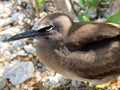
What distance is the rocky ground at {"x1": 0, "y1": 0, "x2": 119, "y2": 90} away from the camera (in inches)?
127

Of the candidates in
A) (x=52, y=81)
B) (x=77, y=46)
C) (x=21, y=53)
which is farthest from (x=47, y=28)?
(x=21, y=53)

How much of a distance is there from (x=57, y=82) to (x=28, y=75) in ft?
0.76

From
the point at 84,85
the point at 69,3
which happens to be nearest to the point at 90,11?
the point at 69,3

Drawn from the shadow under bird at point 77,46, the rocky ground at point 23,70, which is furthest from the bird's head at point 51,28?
the rocky ground at point 23,70

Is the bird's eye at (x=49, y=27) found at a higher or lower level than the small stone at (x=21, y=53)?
lower

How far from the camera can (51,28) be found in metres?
2.60

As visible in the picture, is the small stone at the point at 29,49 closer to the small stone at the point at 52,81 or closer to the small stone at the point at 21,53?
the small stone at the point at 21,53

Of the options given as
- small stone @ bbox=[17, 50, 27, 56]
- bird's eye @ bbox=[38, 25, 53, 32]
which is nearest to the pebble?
small stone @ bbox=[17, 50, 27, 56]

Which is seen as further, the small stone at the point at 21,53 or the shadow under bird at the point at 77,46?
the small stone at the point at 21,53

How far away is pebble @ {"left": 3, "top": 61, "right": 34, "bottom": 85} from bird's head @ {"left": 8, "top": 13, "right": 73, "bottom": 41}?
0.69 meters

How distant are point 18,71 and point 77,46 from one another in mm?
849

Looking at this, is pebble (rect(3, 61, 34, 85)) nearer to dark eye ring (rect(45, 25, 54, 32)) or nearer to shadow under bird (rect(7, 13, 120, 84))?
shadow under bird (rect(7, 13, 120, 84))

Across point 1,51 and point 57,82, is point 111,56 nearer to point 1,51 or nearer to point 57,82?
point 57,82

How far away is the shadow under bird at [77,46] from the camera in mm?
2602
